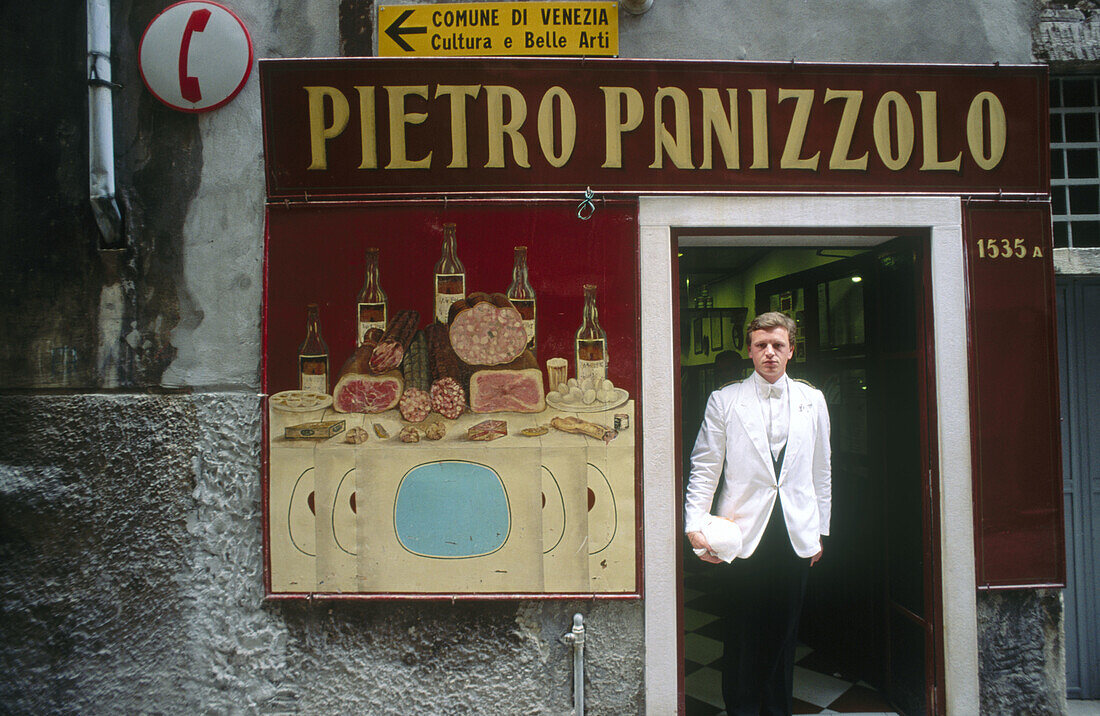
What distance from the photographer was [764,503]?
2.93m

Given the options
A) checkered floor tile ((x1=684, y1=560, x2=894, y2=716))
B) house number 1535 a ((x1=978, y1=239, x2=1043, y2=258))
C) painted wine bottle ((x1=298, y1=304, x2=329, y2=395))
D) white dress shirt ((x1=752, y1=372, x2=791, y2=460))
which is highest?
house number 1535 a ((x1=978, y1=239, x2=1043, y2=258))

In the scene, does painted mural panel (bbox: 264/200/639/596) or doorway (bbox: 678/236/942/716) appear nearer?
painted mural panel (bbox: 264/200/639/596)

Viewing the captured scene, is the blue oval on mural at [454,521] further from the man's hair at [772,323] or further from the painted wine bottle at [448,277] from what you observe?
the man's hair at [772,323]

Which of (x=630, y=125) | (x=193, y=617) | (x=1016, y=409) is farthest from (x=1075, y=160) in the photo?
(x=193, y=617)

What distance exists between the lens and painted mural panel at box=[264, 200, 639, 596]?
3012mm

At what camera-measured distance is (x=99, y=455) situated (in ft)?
9.95

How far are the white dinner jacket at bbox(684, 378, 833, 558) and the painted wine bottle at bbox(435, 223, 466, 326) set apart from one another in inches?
55.9

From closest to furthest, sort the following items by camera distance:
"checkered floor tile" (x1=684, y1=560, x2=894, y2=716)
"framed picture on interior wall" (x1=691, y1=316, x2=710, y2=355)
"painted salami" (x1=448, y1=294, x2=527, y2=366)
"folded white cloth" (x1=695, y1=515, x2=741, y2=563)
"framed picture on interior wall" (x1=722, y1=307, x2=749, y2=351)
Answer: "folded white cloth" (x1=695, y1=515, x2=741, y2=563), "painted salami" (x1=448, y1=294, x2=527, y2=366), "checkered floor tile" (x1=684, y1=560, x2=894, y2=716), "framed picture on interior wall" (x1=722, y1=307, x2=749, y2=351), "framed picture on interior wall" (x1=691, y1=316, x2=710, y2=355)

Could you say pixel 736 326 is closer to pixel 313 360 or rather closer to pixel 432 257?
pixel 432 257

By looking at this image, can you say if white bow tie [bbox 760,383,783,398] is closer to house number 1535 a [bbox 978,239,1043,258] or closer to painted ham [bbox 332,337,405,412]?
house number 1535 a [bbox 978,239,1043,258]

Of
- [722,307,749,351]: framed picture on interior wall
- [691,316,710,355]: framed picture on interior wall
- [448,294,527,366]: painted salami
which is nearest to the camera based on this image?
[448,294,527,366]: painted salami

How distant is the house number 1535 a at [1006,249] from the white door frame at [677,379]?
0.44ft

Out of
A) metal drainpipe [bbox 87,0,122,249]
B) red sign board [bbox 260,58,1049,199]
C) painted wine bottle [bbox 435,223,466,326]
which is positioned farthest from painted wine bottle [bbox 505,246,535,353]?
metal drainpipe [bbox 87,0,122,249]

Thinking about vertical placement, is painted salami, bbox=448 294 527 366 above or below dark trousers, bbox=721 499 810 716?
above
